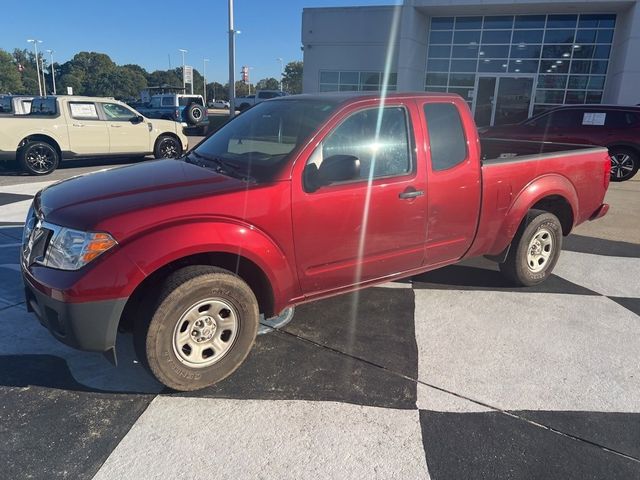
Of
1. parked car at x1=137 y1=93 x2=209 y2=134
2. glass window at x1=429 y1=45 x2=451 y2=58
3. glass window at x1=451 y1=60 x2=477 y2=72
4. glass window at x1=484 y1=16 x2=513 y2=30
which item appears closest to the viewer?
parked car at x1=137 y1=93 x2=209 y2=134

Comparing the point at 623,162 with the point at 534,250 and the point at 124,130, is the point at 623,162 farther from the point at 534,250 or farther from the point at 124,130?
the point at 124,130

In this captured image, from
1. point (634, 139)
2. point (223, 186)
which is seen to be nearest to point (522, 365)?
point (223, 186)

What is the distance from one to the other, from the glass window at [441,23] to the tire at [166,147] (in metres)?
17.5

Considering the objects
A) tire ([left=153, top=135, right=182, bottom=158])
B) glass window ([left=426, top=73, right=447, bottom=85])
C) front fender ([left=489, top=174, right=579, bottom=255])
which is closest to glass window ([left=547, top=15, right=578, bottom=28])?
glass window ([left=426, top=73, right=447, bottom=85])

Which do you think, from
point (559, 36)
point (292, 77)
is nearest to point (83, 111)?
point (559, 36)

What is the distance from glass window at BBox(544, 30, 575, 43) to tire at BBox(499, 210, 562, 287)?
71.9 feet

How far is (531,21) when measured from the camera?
2298 centimetres

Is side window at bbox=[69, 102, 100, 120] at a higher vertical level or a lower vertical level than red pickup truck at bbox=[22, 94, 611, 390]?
higher

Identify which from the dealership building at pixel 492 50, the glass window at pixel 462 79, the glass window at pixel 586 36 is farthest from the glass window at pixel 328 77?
the glass window at pixel 586 36

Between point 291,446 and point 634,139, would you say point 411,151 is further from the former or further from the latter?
point 634,139

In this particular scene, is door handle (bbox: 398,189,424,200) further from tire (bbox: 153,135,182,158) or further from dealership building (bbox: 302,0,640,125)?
dealership building (bbox: 302,0,640,125)

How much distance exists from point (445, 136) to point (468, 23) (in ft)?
76.9

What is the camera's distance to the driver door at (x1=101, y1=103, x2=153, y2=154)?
11.7 meters

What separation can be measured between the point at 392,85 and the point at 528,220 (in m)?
22.2
